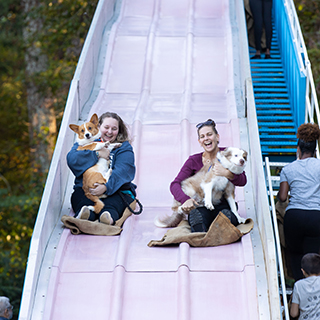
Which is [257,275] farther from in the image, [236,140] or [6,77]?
[6,77]

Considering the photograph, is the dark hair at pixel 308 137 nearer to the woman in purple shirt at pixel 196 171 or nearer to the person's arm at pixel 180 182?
the woman in purple shirt at pixel 196 171

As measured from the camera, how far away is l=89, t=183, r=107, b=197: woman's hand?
3.94m

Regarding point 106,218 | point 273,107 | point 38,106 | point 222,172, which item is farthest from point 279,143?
point 38,106

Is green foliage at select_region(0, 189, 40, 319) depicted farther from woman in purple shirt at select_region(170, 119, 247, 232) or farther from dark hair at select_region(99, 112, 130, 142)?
Answer: woman in purple shirt at select_region(170, 119, 247, 232)

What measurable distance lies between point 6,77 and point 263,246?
1431cm

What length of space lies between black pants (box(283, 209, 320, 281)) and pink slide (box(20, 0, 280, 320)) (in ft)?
1.37

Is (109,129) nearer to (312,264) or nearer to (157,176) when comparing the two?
(157,176)

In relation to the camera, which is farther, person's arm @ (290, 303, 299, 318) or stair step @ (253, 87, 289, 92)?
stair step @ (253, 87, 289, 92)

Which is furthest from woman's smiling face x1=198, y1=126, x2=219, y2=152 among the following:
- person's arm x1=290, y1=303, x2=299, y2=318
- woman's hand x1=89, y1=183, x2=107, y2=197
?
person's arm x1=290, y1=303, x2=299, y2=318

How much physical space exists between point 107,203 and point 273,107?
2.92 m

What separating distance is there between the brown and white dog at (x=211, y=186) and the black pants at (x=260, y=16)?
3.63 m

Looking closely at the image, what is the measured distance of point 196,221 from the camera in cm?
369

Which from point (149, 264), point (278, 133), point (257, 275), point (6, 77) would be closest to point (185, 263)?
point (149, 264)

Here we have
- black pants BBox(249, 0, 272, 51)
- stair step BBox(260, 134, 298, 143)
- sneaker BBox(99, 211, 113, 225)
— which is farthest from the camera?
black pants BBox(249, 0, 272, 51)
